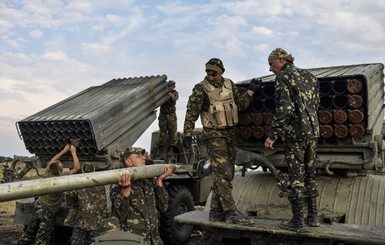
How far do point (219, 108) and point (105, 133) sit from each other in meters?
3.23

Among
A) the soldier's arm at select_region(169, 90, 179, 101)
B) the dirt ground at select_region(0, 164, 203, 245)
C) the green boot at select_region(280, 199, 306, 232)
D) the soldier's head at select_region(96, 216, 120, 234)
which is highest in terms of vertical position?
the soldier's arm at select_region(169, 90, 179, 101)

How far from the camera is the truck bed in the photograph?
4602mm

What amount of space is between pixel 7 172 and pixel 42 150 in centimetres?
98

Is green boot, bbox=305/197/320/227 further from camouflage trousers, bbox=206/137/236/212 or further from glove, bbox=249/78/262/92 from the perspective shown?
glove, bbox=249/78/262/92

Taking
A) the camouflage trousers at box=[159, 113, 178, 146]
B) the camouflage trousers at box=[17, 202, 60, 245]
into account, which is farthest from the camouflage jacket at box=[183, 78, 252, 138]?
the camouflage trousers at box=[159, 113, 178, 146]

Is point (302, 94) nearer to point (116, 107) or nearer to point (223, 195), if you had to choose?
point (223, 195)

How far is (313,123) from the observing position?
500cm

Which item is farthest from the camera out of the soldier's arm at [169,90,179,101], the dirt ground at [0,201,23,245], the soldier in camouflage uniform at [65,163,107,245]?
the soldier's arm at [169,90,179,101]

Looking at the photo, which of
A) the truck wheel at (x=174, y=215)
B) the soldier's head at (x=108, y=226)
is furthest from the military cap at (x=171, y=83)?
the soldier's head at (x=108, y=226)

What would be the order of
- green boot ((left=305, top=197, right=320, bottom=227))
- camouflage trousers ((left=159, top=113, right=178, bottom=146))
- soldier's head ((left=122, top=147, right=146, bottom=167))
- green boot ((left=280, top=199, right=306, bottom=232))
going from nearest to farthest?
soldier's head ((left=122, top=147, right=146, bottom=167)), green boot ((left=280, top=199, right=306, bottom=232)), green boot ((left=305, top=197, right=320, bottom=227)), camouflage trousers ((left=159, top=113, right=178, bottom=146))

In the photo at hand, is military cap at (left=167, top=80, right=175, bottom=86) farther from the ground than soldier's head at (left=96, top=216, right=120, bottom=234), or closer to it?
farther from the ground

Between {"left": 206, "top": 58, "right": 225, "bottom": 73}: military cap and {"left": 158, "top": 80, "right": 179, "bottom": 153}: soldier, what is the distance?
451 centimetres

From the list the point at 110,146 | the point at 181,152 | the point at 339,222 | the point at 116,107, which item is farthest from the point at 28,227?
the point at 339,222

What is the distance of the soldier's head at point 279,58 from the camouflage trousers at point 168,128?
17.7ft
